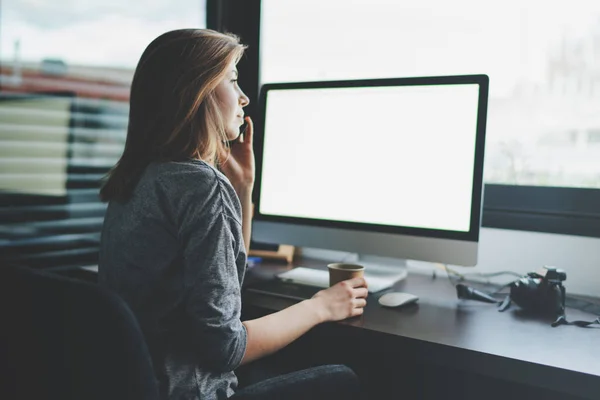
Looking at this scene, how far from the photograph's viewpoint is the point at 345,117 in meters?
1.45

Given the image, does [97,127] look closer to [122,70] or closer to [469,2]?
[122,70]

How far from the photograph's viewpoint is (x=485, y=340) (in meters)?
1.00

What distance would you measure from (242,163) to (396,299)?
56 centimetres

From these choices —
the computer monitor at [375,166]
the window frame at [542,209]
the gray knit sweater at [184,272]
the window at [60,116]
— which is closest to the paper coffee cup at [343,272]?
the computer monitor at [375,166]

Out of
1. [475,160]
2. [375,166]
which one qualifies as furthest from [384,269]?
[475,160]

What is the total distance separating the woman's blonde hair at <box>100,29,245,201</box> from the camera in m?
1.03

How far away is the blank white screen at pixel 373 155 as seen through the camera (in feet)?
4.29

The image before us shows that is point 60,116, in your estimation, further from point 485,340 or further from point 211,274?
point 485,340

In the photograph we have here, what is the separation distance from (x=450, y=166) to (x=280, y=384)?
0.66m

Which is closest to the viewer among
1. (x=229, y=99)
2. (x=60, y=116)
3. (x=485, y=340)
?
(x=485, y=340)

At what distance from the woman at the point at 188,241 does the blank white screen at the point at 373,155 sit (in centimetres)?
Answer: 38

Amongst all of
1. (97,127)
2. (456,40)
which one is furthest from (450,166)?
(97,127)

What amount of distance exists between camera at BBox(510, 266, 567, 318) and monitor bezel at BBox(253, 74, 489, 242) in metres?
0.15

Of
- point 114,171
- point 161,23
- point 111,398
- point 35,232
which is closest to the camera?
point 111,398
